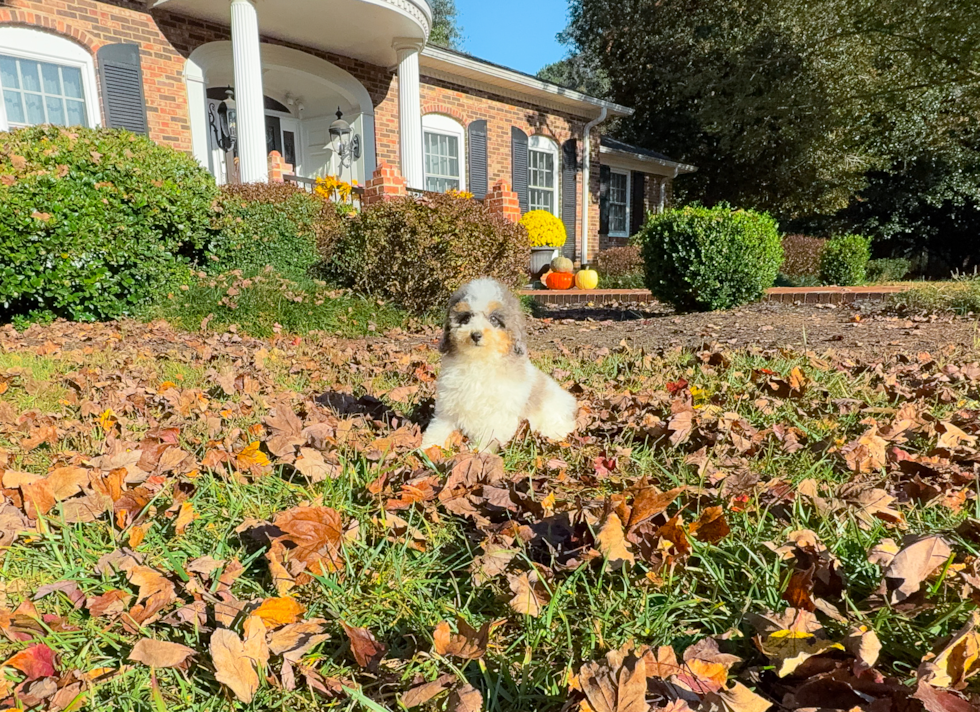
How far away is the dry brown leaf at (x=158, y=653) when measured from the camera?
128 centimetres

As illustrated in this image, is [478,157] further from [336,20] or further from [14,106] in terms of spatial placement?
[14,106]

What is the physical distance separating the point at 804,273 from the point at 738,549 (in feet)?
53.2

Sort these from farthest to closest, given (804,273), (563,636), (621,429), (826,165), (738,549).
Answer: (826,165) < (804,273) < (621,429) < (738,549) < (563,636)

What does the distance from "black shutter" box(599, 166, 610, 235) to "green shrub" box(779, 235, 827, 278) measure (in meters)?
5.25

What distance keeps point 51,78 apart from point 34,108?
1.74ft

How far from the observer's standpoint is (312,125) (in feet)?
44.4

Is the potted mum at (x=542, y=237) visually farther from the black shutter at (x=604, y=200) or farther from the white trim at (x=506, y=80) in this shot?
the black shutter at (x=604, y=200)

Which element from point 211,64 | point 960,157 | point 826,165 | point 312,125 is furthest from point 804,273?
point 211,64

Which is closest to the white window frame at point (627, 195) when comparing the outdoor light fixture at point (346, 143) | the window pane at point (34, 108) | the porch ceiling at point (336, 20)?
the outdoor light fixture at point (346, 143)

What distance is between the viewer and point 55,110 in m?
9.27

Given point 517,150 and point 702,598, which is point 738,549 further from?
point 517,150

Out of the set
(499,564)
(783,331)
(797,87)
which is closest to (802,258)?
(797,87)

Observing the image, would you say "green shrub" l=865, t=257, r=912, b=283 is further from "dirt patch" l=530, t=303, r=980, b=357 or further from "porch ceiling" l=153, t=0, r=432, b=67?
"porch ceiling" l=153, t=0, r=432, b=67

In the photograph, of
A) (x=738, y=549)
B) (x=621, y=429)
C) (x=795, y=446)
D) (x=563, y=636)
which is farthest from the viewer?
(x=621, y=429)
